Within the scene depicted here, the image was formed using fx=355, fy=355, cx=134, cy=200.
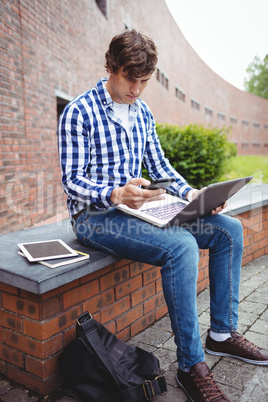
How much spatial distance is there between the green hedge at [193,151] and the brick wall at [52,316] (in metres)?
4.31

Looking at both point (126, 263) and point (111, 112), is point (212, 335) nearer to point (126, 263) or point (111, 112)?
point (126, 263)

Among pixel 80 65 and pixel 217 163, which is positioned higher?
pixel 80 65

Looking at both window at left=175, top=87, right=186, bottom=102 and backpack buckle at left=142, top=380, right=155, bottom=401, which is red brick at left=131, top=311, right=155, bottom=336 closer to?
backpack buckle at left=142, top=380, right=155, bottom=401

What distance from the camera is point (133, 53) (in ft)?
5.89

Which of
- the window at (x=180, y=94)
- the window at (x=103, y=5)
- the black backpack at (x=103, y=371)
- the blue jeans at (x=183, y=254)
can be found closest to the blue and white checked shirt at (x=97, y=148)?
the blue jeans at (x=183, y=254)

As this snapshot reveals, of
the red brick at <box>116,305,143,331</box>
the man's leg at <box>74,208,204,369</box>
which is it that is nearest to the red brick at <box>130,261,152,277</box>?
the red brick at <box>116,305,143,331</box>

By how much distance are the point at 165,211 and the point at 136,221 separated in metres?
0.23

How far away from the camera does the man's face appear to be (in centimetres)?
189

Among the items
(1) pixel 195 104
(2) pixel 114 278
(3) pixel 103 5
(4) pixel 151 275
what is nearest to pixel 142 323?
(4) pixel 151 275

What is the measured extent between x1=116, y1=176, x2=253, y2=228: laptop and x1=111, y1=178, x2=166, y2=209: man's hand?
131 mm

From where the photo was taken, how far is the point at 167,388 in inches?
68.4

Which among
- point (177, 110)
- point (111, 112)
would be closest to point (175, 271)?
point (111, 112)

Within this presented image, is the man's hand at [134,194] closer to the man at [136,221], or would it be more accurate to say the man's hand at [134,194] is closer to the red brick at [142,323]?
the man at [136,221]

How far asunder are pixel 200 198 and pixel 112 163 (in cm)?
59
